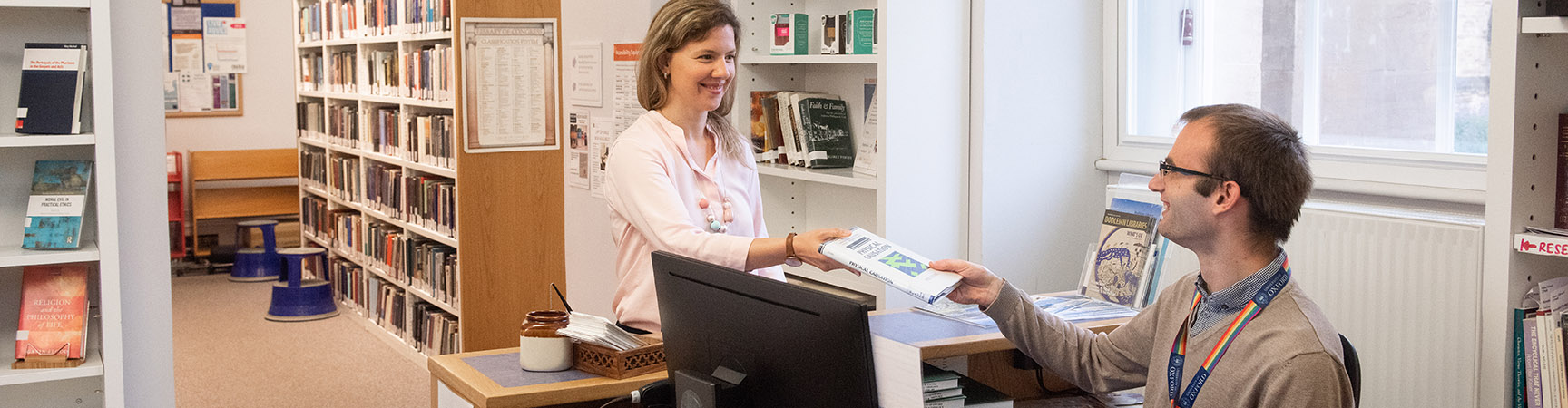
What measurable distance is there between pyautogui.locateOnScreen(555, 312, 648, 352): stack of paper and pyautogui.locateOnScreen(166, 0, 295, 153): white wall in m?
7.35

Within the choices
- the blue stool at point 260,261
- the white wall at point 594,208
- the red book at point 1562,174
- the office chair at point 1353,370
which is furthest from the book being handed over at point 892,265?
the blue stool at point 260,261

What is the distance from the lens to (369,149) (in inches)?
257

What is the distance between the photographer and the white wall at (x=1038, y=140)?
3.53 meters

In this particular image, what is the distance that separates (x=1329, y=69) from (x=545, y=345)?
6.86 feet

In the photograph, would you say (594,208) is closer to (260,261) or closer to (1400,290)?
(1400,290)

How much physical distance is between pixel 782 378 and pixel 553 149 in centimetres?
383

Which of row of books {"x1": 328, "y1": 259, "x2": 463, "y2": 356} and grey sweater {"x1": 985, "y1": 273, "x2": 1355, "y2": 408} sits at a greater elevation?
grey sweater {"x1": 985, "y1": 273, "x2": 1355, "y2": 408}

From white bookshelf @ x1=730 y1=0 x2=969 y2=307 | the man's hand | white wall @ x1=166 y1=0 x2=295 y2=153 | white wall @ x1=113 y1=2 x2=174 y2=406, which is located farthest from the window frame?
white wall @ x1=166 y1=0 x2=295 y2=153

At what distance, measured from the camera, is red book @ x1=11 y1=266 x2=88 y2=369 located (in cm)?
273

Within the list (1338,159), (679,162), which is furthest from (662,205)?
(1338,159)

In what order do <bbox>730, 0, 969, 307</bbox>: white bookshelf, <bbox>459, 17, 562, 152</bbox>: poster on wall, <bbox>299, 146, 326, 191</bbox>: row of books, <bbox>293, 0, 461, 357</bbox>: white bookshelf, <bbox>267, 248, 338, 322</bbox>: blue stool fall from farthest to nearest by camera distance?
<bbox>299, 146, 326, 191</bbox>: row of books < <bbox>267, 248, 338, 322</bbox>: blue stool < <bbox>293, 0, 461, 357</bbox>: white bookshelf < <bbox>459, 17, 562, 152</bbox>: poster on wall < <bbox>730, 0, 969, 307</bbox>: white bookshelf

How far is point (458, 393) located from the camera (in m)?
2.24

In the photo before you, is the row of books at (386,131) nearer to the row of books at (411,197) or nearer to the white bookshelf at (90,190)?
the row of books at (411,197)

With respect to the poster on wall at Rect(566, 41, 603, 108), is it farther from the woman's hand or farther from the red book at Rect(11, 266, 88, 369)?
the woman's hand
